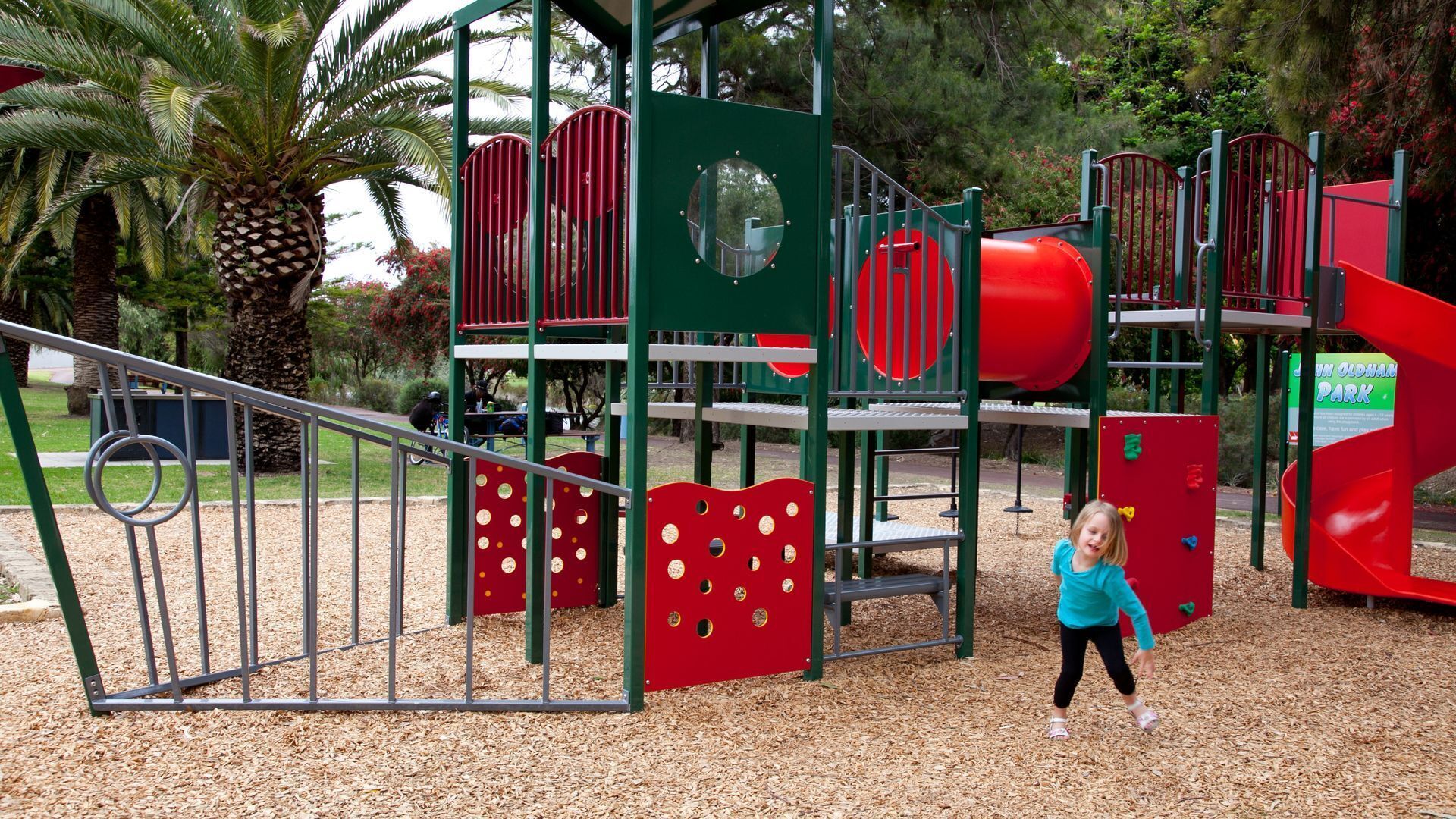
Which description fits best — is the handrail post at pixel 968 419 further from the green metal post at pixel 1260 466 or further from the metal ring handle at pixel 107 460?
the green metal post at pixel 1260 466

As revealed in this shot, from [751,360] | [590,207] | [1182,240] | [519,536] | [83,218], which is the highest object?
[83,218]

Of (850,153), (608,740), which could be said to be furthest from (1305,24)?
(608,740)

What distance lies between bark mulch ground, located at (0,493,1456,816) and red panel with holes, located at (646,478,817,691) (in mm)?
173

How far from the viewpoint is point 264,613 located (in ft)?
20.0

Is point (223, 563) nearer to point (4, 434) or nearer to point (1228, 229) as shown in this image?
point (1228, 229)

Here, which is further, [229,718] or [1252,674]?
[1252,674]

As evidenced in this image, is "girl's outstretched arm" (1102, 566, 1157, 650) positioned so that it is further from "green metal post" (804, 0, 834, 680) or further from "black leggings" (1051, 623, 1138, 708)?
"green metal post" (804, 0, 834, 680)

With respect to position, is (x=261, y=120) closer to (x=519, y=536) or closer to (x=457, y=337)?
(x=457, y=337)

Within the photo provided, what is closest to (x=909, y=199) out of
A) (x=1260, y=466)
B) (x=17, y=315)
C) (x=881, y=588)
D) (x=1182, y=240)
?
(x=881, y=588)

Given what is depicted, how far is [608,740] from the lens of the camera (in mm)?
4039

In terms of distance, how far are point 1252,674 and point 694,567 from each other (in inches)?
113

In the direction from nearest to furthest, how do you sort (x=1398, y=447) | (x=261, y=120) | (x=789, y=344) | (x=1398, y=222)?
(x=789, y=344) < (x=1398, y=447) < (x=1398, y=222) < (x=261, y=120)

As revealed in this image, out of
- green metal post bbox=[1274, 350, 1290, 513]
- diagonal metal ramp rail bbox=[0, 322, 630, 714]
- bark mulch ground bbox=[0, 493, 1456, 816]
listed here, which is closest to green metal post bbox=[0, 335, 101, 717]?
diagonal metal ramp rail bbox=[0, 322, 630, 714]

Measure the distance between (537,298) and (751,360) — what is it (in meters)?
1.11
